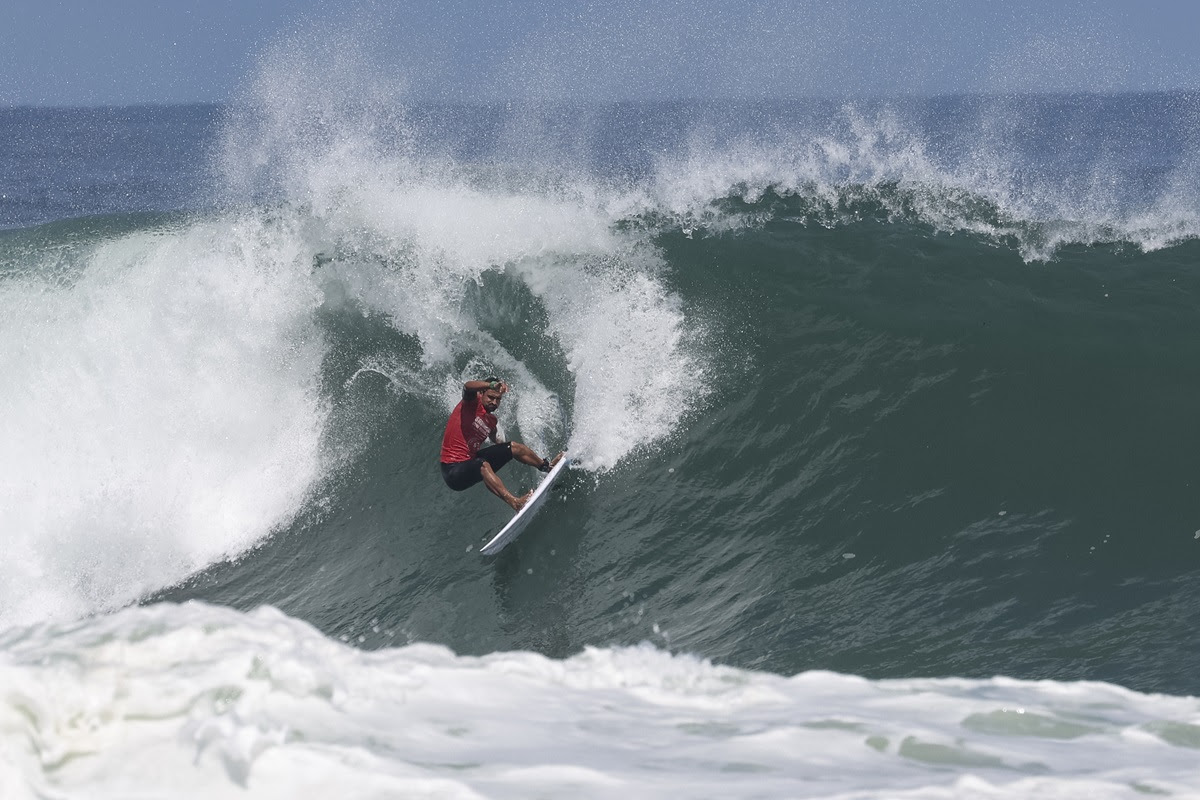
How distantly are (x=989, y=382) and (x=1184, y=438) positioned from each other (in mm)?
1564

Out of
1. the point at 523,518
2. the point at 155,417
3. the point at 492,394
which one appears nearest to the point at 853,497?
the point at 523,518

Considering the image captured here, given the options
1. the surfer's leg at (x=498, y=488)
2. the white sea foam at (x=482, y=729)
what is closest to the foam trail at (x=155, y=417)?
the surfer's leg at (x=498, y=488)

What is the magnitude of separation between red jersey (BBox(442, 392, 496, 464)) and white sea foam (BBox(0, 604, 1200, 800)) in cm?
514

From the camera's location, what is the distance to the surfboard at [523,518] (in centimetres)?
872

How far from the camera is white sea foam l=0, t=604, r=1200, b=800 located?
9.15 ft

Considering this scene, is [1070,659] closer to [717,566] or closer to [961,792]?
[717,566]

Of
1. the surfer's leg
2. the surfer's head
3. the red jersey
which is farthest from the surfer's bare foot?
the surfer's head

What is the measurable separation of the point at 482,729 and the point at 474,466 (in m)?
5.87

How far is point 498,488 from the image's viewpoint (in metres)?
8.91

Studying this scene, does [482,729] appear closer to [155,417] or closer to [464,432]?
[464,432]

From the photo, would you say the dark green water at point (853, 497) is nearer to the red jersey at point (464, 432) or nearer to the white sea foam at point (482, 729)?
the red jersey at point (464, 432)

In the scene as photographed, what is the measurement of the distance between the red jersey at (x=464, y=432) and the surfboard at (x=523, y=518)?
2.08ft

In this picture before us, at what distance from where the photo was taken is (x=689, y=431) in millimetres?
9758

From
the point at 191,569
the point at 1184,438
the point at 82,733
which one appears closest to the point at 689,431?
the point at 1184,438
